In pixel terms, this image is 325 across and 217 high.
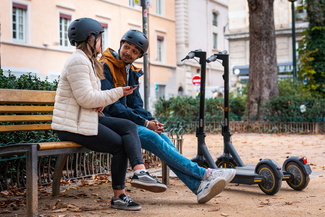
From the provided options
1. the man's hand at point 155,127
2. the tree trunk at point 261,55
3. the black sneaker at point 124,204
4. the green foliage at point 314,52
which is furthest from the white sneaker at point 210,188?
the green foliage at point 314,52

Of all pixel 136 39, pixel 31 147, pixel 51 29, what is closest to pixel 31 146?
pixel 31 147

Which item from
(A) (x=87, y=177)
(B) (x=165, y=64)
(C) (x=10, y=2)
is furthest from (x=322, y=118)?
(B) (x=165, y=64)

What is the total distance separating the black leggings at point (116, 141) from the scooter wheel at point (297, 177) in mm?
1891

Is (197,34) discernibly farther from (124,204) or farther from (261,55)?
(124,204)

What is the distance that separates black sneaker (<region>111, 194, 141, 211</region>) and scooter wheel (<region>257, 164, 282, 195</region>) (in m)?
1.43

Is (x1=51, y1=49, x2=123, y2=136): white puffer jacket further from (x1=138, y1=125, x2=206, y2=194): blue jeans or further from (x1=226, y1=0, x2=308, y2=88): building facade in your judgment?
(x1=226, y1=0, x2=308, y2=88): building facade

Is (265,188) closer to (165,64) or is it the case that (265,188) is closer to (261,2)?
(261,2)

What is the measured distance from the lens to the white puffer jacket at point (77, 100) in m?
4.18

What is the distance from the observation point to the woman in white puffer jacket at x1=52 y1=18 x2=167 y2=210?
420 centimetres

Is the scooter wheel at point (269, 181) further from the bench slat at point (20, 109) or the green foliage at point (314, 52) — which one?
the green foliage at point (314, 52)

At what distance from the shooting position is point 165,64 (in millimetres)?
33656

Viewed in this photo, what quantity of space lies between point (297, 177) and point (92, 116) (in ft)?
7.74

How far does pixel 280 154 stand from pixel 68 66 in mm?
6083

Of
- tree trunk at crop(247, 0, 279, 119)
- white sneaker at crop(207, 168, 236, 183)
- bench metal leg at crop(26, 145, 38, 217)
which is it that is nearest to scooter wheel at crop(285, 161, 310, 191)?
white sneaker at crop(207, 168, 236, 183)
